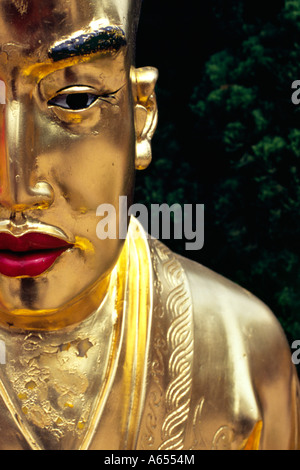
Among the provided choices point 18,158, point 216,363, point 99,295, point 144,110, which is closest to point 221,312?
point 216,363

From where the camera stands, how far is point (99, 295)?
50.3 inches

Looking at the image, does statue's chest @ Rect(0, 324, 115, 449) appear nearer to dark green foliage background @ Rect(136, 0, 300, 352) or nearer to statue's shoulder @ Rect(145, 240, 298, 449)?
statue's shoulder @ Rect(145, 240, 298, 449)

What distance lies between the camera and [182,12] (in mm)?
1741

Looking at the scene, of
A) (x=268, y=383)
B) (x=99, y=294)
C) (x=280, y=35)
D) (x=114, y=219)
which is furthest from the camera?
(x=280, y=35)

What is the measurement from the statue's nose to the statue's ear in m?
0.18

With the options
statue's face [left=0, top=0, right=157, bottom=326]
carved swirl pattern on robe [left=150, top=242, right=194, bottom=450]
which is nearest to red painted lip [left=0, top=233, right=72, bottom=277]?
statue's face [left=0, top=0, right=157, bottom=326]

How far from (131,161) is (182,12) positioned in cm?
65

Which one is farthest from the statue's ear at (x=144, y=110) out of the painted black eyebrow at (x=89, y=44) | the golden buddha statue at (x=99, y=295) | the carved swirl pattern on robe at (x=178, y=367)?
the carved swirl pattern on robe at (x=178, y=367)

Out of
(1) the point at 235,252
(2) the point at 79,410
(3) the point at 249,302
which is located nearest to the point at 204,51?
(1) the point at 235,252

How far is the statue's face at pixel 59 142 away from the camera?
3.49 feet

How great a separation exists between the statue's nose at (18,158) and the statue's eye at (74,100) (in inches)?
1.4

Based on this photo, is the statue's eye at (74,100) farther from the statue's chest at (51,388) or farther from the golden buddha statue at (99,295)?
the statue's chest at (51,388)

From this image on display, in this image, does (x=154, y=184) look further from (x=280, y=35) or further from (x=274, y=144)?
(x=280, y=35)

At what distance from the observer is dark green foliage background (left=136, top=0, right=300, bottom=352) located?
171 centimetres
